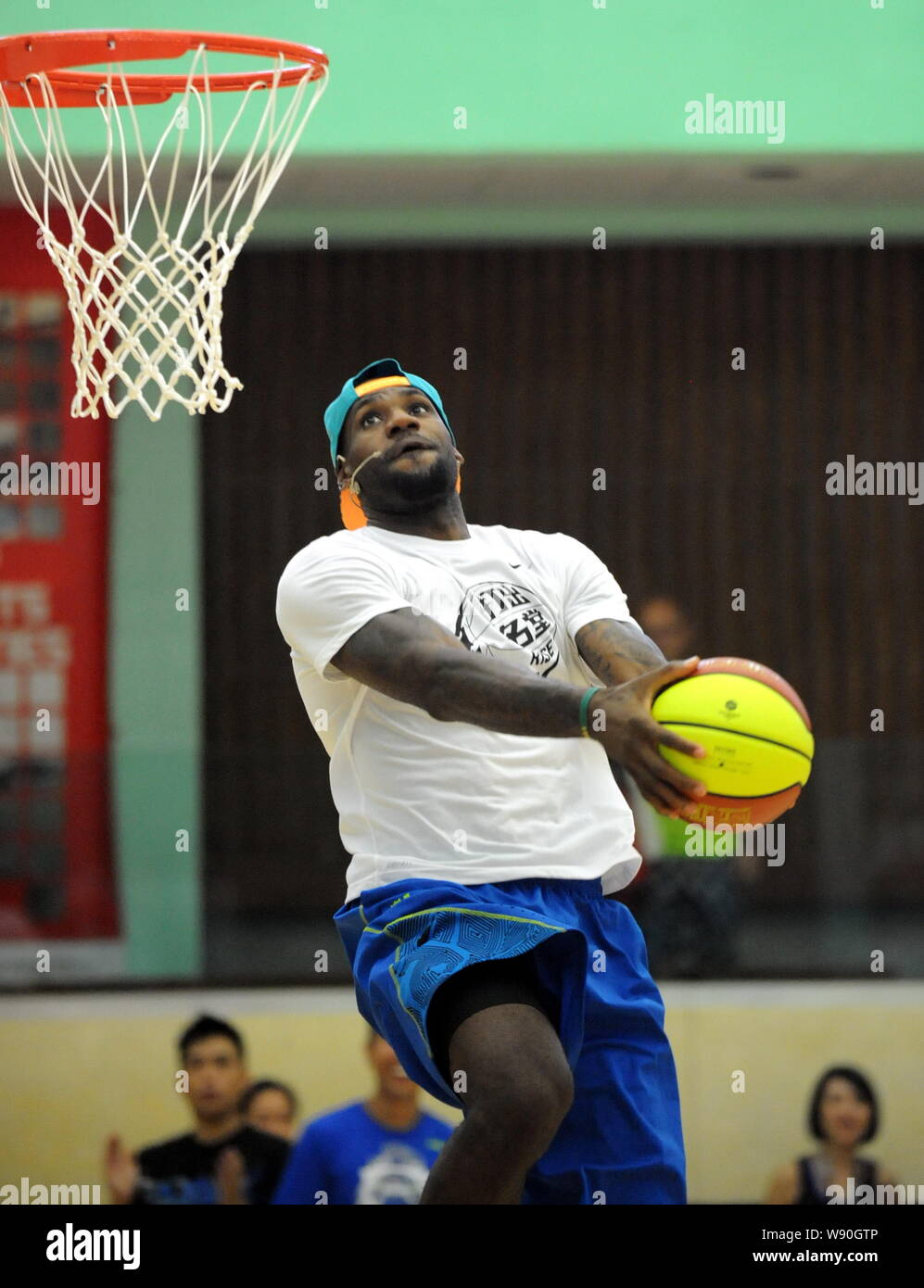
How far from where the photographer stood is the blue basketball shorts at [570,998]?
3.49 metres

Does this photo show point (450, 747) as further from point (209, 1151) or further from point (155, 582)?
point (155, 582)

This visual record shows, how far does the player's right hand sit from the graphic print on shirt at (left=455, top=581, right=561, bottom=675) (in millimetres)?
564

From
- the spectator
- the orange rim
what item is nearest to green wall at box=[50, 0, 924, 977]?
Answer: the spectator

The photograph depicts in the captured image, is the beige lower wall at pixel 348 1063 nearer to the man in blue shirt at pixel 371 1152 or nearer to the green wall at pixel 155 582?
the man in blue shirt at pixel 371 1152

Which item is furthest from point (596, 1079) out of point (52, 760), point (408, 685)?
point (52, 760)

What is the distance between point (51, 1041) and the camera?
6598 millimetres

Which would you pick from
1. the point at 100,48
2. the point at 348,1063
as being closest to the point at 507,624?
the point at 100,48

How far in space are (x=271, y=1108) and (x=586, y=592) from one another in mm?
2987

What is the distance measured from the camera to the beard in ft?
13.2

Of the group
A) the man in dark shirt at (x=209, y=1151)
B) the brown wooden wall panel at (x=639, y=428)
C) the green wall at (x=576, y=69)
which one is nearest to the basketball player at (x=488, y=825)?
the man in dark shirt at (x=209, y=1151)

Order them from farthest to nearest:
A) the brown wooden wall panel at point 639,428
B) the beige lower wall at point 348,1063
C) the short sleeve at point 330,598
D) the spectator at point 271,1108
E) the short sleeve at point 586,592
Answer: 1. the brown wooden wall panel at point 639,428
2. the beige lower wall at point 348,1063
3. the spectator at point 271,1108
4. the short sleeve at point 586,592
5. the short sleeve at point 330,598

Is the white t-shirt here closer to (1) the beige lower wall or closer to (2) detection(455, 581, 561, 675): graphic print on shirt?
(2) detection(455, 581, 561, 675): graphic print on shirt

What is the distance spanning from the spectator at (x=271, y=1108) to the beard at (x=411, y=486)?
294 centimetres

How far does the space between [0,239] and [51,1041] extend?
4108 mm
